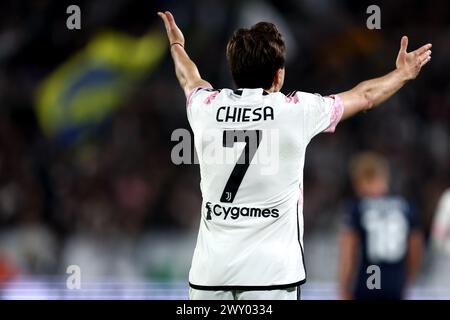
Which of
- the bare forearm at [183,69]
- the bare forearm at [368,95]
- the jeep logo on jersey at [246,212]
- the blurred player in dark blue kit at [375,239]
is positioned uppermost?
the bare forearm at [183,69]

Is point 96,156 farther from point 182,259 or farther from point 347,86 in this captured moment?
point 347,86

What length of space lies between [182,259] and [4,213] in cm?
220

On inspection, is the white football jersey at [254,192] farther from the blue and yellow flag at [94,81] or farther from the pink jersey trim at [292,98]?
→ the blue and yellow flag at [94,81]

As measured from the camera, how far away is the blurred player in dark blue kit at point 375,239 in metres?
7.69

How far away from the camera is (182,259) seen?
10.3 metres

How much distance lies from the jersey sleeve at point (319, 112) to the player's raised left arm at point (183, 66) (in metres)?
0.51

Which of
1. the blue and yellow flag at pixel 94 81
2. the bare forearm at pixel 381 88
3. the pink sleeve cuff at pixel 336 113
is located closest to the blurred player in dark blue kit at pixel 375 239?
the bare forearm at pixel 381 88

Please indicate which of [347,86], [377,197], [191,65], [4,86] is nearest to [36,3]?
[4,86]

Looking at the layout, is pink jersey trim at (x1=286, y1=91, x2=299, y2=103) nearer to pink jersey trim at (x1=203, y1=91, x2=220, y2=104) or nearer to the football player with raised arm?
the football player with raised arm

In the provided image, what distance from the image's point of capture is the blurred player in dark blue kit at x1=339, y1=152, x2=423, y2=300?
25.2 ft

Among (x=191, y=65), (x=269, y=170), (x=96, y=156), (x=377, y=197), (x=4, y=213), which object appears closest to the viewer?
(x=269, y=170)

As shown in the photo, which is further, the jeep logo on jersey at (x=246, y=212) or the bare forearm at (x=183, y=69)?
the bare forearm at (x=183, y=69)

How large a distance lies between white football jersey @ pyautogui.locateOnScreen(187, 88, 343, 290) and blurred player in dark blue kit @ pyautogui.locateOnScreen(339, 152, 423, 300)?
3.81 metres

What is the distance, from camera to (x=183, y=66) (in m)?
4.43
